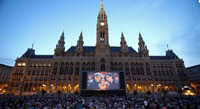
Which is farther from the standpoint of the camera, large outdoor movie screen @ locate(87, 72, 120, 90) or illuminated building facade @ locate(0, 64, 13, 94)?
illuminated building facade @ locate(0, 64, 13, 94)

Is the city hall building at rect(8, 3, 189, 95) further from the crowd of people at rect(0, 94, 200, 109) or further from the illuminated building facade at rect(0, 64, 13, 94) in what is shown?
the crowd of people at rect(0, 94, 200, 109)

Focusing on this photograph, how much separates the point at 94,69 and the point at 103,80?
1707cm

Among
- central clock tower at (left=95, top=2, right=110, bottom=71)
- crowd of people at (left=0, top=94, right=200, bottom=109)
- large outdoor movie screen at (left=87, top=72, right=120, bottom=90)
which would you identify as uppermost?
central clock tower at (left=95, top=2, right=110, bottom=71)

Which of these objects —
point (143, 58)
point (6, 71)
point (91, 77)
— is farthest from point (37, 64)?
point (143, 58)

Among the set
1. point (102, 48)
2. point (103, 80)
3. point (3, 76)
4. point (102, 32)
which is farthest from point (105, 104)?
point (3, 76)

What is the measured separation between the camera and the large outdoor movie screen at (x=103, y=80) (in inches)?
1244

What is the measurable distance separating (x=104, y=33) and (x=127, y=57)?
18084mm

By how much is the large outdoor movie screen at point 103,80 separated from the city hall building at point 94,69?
13.6 meters

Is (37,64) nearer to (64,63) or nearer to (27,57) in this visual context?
(27,57)

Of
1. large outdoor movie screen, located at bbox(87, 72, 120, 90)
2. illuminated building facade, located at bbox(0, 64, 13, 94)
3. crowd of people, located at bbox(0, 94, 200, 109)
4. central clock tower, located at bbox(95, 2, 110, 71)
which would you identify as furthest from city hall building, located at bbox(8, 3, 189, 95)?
crowd of people, located at bbox(0, 94, 200, 109)

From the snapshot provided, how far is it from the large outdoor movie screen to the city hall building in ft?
44.7

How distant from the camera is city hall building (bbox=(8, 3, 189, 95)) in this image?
1833 inches

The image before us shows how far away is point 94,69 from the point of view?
4919 centimetres

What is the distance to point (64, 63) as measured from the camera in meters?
50.0
